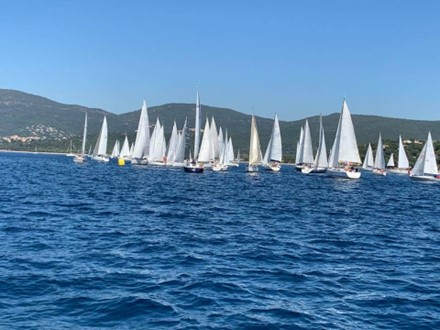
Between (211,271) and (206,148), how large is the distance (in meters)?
88.8

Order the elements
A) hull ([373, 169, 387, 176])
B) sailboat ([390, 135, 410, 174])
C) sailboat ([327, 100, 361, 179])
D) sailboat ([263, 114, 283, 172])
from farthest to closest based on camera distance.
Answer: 1. sailboat ([390, 135, 410, 174])
2. hull ([373, 169, 387, 176])
3. sailboat ([263, 114, 283, 172])
4. sailboat ([327, 100, 361, 179])

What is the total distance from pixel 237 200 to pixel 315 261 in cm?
2592

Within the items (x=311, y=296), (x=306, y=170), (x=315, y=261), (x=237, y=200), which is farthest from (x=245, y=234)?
(x=306, y=170)

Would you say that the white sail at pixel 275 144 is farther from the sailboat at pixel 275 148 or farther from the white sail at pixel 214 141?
the white sail at pixel 214 141

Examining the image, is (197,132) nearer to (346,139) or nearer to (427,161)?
(346,139)

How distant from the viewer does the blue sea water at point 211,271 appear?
42.9ft

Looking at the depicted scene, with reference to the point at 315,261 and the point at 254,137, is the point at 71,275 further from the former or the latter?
the point at 254,137

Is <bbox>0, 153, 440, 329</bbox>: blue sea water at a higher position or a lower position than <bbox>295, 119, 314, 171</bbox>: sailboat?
lower

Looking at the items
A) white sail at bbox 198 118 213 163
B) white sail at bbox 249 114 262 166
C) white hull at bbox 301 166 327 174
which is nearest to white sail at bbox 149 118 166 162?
white sail at bbox 198 118 213 163

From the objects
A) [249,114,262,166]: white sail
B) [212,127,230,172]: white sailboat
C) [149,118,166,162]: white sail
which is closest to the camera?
[249,114,262,166]: white sail

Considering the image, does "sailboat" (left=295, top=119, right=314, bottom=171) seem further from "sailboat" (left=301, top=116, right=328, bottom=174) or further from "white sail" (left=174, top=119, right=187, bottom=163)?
"white sail" (left=174, top=119, right=187, bottom=163)

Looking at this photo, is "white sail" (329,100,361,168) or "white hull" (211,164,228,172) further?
"white hull" (211,164,228,172)

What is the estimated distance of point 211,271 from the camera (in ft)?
57.3

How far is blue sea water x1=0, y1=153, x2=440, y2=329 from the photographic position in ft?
42.9
